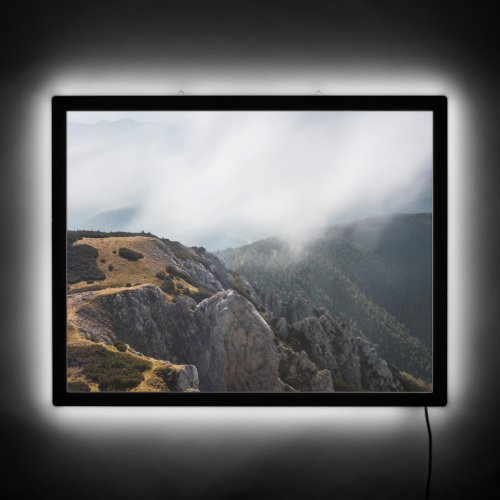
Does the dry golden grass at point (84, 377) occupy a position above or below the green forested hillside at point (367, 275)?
below

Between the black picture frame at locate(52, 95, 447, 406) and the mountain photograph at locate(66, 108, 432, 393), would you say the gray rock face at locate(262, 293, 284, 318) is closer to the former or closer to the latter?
the mountain photograph at locate(66, 108, 432, 393)

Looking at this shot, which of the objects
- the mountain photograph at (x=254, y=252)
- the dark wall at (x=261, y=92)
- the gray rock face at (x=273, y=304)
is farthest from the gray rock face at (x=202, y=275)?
the dark wall at (x=261, y=92)

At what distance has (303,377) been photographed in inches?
61.0

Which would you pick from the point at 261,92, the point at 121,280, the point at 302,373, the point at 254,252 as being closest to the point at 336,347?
the point at 302,373

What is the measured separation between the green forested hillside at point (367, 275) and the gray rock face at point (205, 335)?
0.47ft

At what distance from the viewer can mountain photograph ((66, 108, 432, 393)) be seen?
5.06 feet

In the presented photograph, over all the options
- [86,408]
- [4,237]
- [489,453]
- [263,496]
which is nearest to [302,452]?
[263,496]

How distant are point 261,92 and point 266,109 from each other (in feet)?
0.25

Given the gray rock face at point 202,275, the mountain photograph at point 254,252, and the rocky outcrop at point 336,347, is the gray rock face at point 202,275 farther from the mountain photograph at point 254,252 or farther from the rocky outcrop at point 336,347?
the rocky outcrop at point 336,347

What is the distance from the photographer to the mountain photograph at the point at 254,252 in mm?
1543

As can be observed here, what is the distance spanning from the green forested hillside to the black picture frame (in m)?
0.06

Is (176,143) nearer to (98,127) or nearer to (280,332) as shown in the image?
(98,127)

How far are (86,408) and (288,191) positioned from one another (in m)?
0.97

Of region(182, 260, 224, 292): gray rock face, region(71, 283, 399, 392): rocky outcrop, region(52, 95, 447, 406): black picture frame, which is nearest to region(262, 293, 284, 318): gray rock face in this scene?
region(71, 283, 399, 392): rocky outcrop
